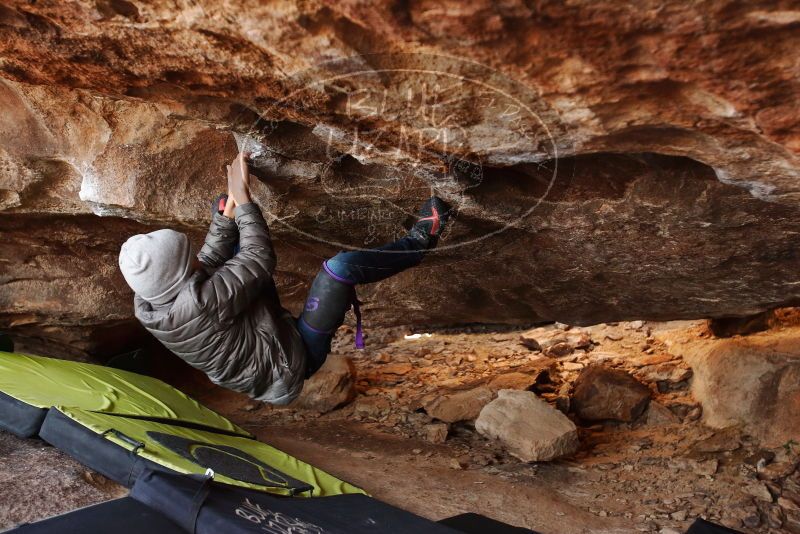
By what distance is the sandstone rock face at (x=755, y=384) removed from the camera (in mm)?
4980

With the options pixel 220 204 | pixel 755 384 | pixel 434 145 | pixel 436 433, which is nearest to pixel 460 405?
pixel 436 433

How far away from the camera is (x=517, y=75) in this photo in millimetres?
2148

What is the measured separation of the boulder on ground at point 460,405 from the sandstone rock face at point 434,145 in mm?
714

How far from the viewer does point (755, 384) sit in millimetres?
5215

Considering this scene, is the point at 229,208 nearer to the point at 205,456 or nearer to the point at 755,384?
the point at 205,456

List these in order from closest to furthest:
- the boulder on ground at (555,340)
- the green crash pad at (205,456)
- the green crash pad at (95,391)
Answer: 1. the green crash pad at (205,456)
2. the green crash pad at (95,391)
3. the boulder on ground at (555,340)

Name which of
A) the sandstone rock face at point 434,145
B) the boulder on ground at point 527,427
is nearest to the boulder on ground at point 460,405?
the boulder on ground at point 527,427

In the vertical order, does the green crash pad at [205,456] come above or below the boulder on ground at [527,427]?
below

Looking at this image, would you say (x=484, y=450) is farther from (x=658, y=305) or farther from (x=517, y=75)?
(x=517, y=75)

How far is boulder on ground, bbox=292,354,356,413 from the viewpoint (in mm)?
6383

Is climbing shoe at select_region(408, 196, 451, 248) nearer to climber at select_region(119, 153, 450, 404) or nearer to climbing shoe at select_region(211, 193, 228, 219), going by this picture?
climber at select_region(119, 153, 450, 404)

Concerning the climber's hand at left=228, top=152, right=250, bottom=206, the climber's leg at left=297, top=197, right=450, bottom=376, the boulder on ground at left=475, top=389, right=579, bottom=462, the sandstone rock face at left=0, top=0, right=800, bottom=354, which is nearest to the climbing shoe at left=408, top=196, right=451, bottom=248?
the climber's leg at left=297, top=197, right=450, bottom=376

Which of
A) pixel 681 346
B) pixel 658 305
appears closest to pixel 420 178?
pixel 658 305

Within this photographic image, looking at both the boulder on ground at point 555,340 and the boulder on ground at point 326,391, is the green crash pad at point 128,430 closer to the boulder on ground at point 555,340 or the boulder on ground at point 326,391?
the boulder on ground at point 326,391
